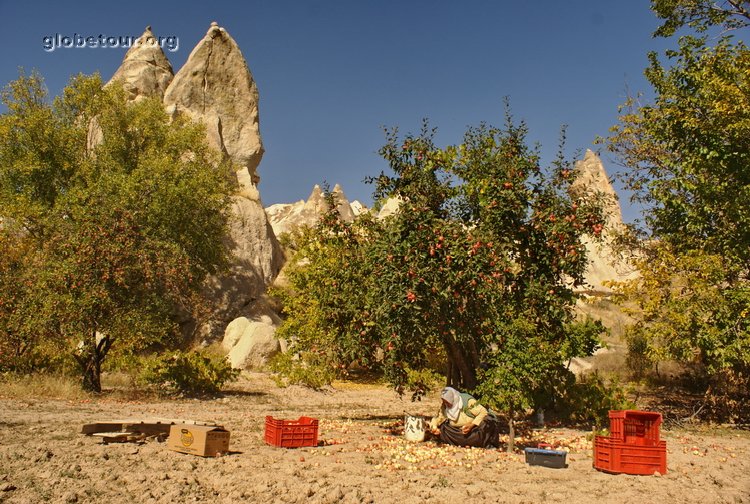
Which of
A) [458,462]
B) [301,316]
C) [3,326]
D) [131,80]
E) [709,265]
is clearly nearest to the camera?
[458,462]

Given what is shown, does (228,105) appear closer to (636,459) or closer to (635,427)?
(635,427)

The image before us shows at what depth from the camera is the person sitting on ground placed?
9.77 m

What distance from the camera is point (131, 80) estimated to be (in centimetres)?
4522

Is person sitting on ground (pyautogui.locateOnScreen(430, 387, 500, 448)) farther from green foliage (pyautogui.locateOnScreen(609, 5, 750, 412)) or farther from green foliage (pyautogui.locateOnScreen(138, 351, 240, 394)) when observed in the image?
green foliage (pyautogui.locateOnScreen(138, 351, 240, 394))

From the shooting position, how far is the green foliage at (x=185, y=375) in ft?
57.5

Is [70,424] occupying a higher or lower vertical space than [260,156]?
lower

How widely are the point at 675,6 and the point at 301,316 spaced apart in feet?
56.5

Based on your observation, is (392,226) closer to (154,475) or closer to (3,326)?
(154,475)

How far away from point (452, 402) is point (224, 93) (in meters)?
40.0

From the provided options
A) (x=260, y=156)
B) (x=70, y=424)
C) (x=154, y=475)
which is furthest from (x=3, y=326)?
(x=260, y=156)

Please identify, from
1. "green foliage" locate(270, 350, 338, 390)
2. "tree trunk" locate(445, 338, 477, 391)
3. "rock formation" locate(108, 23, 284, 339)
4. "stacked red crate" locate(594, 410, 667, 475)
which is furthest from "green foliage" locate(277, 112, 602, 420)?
"rock formation" locate(108, 23, 284, 339)

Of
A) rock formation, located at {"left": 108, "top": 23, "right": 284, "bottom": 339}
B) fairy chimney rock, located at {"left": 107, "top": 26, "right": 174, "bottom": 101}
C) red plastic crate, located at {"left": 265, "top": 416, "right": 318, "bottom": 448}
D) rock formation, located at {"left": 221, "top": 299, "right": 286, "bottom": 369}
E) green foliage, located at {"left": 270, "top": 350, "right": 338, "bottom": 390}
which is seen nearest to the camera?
red plastic crate, located at {"left": 265, "top": 416, "right": 318, "bottom": 448}

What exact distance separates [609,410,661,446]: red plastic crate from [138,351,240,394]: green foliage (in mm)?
12363

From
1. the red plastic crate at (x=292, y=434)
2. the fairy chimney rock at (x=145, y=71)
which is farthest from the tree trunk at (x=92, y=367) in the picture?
the fairy chimney rock at (x=145, y=71)
